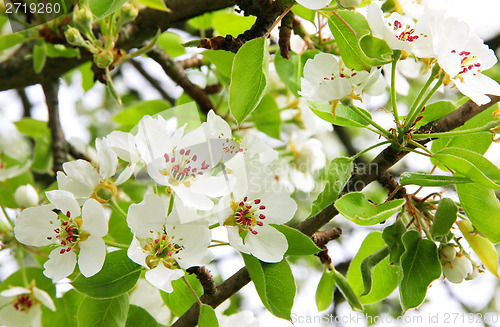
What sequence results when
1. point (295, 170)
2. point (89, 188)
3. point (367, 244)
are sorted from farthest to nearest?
1. point (295, 170)
2. point (367, 244)
3. point (89, 188)

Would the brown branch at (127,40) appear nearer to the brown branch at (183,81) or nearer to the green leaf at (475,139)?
the brown branch at (183,81)

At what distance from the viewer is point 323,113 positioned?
1.39 metres

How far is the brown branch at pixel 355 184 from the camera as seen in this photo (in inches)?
55.1

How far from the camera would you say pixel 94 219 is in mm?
1250

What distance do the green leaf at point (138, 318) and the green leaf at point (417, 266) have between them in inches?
29.4

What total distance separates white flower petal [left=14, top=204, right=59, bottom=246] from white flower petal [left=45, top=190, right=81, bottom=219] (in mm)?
91

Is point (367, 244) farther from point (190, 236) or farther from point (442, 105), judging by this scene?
point (190, 236)

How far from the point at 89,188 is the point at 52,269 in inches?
8.6

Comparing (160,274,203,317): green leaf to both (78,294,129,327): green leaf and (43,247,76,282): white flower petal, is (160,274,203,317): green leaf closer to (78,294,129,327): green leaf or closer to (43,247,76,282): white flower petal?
(78,294,129,327): green leaf

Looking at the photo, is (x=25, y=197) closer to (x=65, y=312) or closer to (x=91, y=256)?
(x=65, y=312)

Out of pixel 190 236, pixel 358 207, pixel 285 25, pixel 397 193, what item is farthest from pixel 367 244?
pixel 285 25

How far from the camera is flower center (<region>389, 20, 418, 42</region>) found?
1.31m

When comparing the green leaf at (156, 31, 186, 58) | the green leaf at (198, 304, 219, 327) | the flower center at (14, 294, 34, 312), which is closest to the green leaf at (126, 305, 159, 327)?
the green leaf at (198, 304, 219, 327)

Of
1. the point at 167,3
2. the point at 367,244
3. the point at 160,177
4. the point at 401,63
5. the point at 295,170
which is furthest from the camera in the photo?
the point at 295,170
